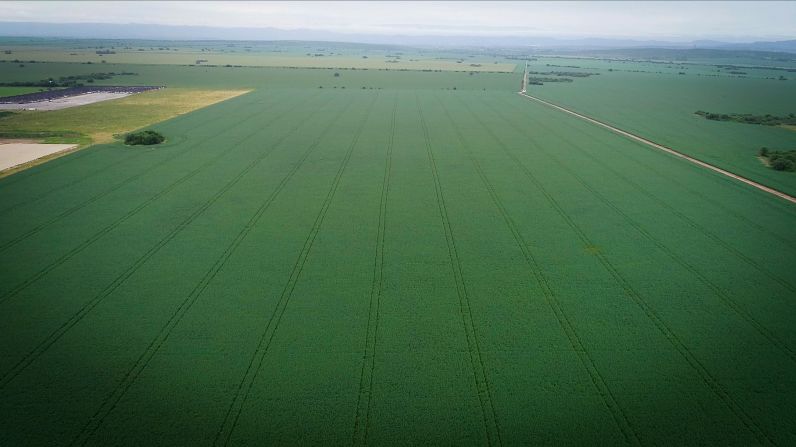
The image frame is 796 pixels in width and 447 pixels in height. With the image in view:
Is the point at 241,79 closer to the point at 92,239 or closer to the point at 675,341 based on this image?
the point at 92,239

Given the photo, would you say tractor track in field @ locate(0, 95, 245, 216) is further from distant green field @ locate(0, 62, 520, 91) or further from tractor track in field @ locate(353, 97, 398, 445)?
distant green field @ locate(0, 62, 520, 91)

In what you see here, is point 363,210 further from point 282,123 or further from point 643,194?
point 282,123

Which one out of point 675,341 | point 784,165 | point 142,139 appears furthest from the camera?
point 142,139

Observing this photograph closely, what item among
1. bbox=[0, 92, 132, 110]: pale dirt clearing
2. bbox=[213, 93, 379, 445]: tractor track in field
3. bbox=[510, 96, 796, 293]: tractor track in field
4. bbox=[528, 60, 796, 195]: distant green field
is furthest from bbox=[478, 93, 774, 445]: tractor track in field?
bbox=[0, 92, 132, 110]: pale dirt clearing

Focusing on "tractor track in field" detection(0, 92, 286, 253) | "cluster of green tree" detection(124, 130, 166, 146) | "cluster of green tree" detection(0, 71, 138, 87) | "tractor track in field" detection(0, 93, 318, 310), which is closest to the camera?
"tractor track in field" detection(0, 93, 318, 310)

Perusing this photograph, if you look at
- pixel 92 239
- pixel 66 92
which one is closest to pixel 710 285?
pixel 92 239

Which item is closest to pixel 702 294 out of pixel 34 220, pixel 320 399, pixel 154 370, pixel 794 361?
pixel 794 361
